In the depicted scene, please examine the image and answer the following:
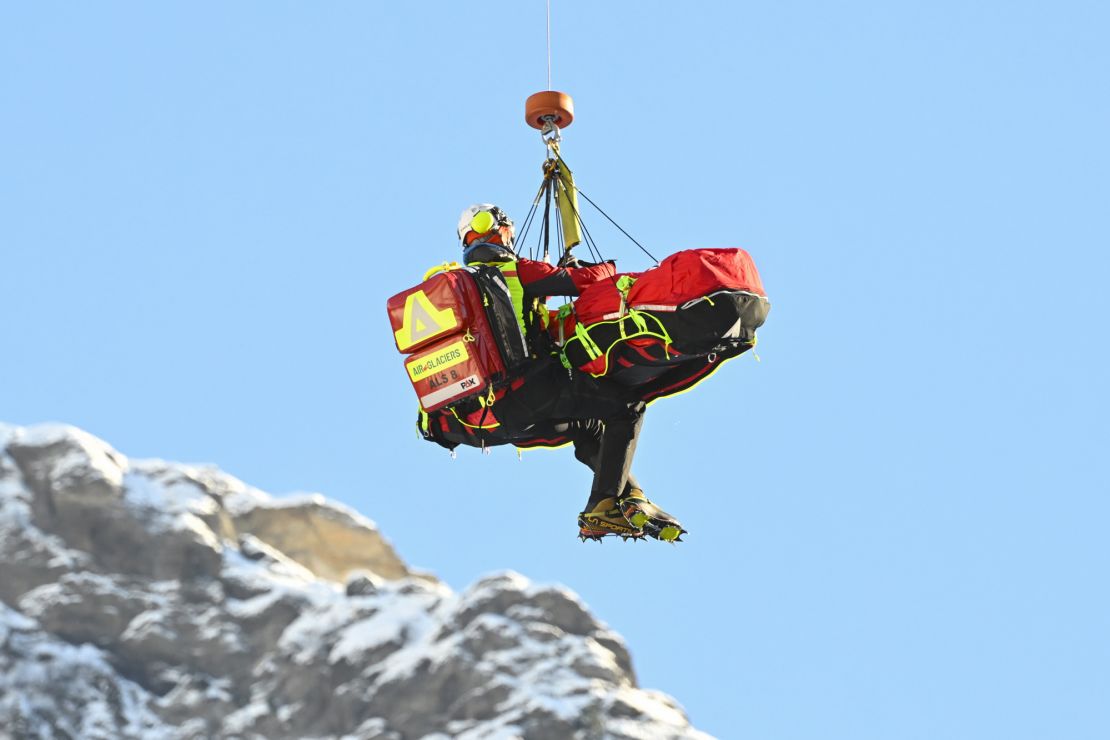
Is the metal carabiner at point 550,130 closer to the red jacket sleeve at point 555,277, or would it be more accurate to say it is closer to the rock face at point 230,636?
the red jacket sleeve at point 555,277

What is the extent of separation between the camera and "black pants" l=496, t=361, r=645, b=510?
52.1ft

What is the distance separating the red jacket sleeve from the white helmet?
22.4 inches

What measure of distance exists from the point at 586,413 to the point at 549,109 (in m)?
2.74

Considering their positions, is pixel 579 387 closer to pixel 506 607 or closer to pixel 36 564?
pixel 506 607

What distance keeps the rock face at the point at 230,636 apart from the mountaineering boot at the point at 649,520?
13110 cm

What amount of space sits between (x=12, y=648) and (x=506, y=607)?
41727 mm

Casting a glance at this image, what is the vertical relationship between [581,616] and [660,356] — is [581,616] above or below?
above

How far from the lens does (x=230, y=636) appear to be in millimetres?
162875

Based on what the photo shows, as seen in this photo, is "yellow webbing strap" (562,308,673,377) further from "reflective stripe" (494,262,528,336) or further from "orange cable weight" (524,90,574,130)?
"orange cable weight" (524,90,574,130)

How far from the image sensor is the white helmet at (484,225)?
16.0 m

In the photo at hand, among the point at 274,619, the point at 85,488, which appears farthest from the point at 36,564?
the point at 274,619

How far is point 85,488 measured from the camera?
6462 inches

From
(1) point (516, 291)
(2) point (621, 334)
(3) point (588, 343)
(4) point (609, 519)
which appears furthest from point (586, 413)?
(1) point (516, 291)

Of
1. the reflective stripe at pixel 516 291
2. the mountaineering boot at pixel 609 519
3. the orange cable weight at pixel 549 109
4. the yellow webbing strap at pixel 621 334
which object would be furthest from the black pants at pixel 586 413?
the orange cable weight at pixel 549 109
